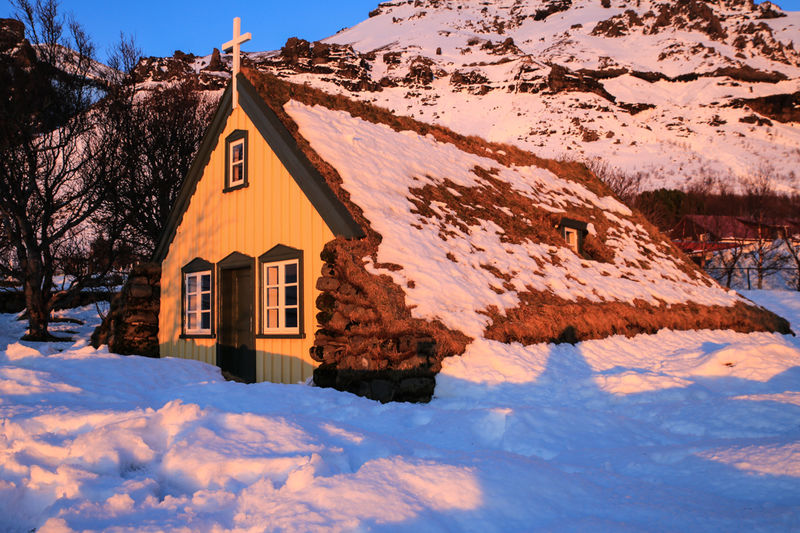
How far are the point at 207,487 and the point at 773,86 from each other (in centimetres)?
11104

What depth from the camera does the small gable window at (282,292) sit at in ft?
28.8

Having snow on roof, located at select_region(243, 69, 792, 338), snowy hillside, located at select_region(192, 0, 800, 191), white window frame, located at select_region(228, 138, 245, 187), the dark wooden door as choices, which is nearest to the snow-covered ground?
snow on roof, located at select_region(243, 69, 792, 338)

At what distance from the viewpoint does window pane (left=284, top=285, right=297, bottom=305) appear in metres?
9.04

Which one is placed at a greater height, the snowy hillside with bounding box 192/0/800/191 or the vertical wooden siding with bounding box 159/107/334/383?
the snowy hillside with bounding box 192/0/800/191

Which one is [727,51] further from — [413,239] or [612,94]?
[413,239]

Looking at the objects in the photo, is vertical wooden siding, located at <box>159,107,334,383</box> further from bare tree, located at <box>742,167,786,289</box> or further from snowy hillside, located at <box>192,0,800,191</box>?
snowy hillside, located at <box>192,0,800,191</box>

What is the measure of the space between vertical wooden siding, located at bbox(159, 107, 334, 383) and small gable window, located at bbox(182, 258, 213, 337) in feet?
0.64

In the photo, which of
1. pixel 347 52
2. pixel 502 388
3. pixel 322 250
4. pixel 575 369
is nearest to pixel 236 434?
pixel 502 388

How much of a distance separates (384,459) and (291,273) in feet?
19.3

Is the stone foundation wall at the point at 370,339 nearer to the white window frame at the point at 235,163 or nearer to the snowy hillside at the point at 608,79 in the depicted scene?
the white window frame at the point at 235,163

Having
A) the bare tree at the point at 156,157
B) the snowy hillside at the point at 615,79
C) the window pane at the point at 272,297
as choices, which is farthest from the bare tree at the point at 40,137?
the snowy hillside at the point at 615,79

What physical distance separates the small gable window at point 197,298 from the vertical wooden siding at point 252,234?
0.64 feet

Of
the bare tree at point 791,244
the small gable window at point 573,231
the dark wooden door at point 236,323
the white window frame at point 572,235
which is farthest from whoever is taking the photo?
the bare tree at point 791,244

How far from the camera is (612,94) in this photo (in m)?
92.6
